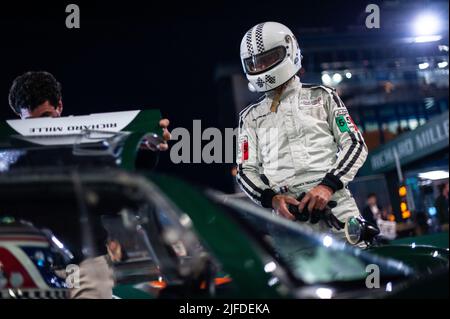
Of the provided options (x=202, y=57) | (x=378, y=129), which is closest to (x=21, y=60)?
(x=202, y=57)

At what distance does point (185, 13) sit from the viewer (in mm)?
5965

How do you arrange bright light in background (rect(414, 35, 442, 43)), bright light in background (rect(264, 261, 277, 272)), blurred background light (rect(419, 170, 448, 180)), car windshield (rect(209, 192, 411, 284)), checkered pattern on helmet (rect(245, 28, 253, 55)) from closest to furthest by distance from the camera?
1. bright light in background (rect(264, 261, 277, 272))
2. car windshield (rect(209, 192, 411, 284))
3. checkered pattern on helmet (rect(245, 28, 253, 55))
4. bright light in background (rect(414, 35, 442, 43))
5. blurred background light (rect(419, 170, 448, 180))

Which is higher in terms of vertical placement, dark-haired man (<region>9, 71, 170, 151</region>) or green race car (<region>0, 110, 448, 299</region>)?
dark-haired man (<region>9, 71, 170, 151</region>)

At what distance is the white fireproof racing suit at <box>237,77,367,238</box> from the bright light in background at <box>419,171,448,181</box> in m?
10.5

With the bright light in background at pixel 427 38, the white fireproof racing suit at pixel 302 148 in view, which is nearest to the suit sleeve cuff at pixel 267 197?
the white fireproof racing suit at pixel 302 148

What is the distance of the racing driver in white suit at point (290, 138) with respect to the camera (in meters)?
3.09

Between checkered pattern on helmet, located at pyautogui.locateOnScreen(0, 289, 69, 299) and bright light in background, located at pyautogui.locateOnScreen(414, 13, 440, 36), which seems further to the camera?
bright light in background, located at pyautogui.locateOnScreen(414, 13, 440, 36)

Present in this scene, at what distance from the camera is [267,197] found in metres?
3.17

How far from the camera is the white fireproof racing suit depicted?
10.2ft

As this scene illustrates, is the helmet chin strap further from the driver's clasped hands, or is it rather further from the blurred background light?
the blurred background light

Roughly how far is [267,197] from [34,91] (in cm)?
139

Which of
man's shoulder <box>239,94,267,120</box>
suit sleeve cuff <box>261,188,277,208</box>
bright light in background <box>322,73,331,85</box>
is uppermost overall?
bright light in background <box>322,73,331,85</box>

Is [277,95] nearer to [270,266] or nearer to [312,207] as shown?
[312,207]

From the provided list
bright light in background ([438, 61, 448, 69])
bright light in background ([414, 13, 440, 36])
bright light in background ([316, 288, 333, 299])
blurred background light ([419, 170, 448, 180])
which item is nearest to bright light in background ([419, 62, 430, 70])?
bright light in background ([438, 61, 448, 69])
